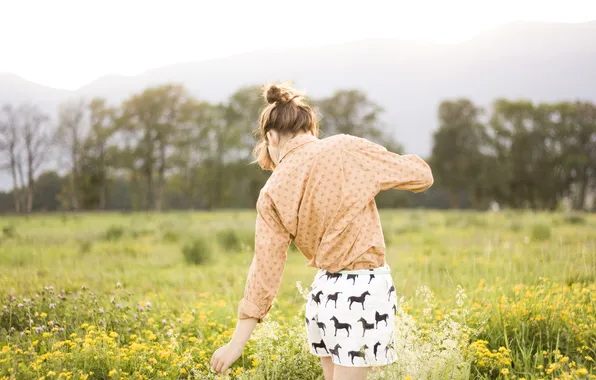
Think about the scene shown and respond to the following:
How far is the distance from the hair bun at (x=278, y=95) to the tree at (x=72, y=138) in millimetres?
14033

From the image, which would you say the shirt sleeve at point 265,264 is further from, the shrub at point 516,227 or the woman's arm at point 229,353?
the shrub at point 516,227

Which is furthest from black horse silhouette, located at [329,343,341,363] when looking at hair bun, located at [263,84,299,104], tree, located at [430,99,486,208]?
tree, located at [430,99,486,208]

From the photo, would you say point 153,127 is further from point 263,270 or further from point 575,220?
point 263,270

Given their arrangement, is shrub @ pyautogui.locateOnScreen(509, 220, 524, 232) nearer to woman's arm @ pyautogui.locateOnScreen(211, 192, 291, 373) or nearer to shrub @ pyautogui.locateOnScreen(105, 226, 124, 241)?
shrub @ pyautogui.locateOnScreen(105, 226, 124, 241)

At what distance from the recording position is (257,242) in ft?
8.00

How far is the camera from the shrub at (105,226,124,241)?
12.2 meters

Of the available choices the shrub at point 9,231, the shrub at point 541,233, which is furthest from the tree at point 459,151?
the shrub at point 9,231

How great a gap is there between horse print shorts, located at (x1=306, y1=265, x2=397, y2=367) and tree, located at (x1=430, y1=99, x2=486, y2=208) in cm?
3894

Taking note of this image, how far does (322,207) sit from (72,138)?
16.2 m

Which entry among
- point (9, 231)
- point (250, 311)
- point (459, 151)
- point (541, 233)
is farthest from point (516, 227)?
point (459, 151)

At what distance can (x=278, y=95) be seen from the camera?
2.44m

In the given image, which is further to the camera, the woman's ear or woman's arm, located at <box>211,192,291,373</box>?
the woman's ear

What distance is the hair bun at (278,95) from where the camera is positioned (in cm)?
245

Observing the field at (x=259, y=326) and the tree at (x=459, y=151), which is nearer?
the field at (x=259, y=326)
